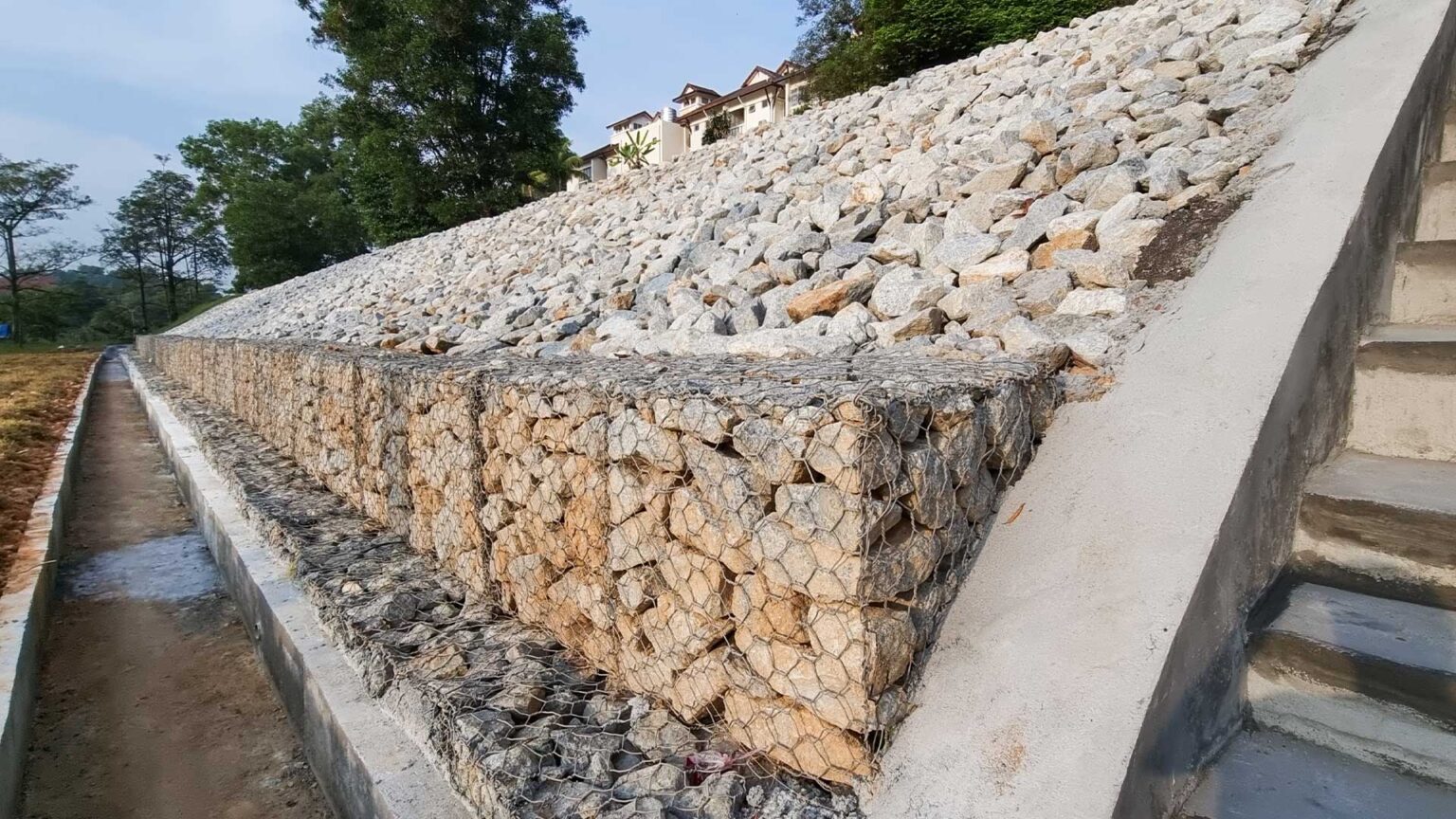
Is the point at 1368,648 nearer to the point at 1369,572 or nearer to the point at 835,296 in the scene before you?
the point at 1369,572

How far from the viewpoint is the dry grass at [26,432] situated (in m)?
4.40

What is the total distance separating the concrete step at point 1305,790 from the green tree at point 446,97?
62.3 feet

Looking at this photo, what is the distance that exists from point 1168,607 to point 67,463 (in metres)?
8.02

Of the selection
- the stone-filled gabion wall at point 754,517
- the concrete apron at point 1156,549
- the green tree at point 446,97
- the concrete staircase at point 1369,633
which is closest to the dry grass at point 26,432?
the stone-filled gabion wall at point 754,517

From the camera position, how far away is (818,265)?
3275 millimetres

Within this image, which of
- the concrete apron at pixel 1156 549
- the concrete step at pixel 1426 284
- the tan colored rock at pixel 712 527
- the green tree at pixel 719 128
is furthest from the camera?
the green tree at pixel 719 128

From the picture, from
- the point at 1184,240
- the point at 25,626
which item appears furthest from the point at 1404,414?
the point at 25,626

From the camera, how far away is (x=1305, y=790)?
4.17 feet

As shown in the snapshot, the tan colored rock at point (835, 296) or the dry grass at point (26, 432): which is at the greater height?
the tan colored rock at point (835, 296)

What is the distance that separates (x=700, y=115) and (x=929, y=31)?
788 inches

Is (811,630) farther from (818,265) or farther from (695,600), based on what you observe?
(818,265)

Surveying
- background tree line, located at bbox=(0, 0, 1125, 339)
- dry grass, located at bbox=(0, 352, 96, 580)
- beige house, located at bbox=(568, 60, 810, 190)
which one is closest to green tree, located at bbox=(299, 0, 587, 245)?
background tree line, located at bbox=(0, 0, 1125, 339)

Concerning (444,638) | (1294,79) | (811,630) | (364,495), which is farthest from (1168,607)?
(364,495)

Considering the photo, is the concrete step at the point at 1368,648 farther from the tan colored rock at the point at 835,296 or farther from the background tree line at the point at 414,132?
the background tree line at the point at 414,132
